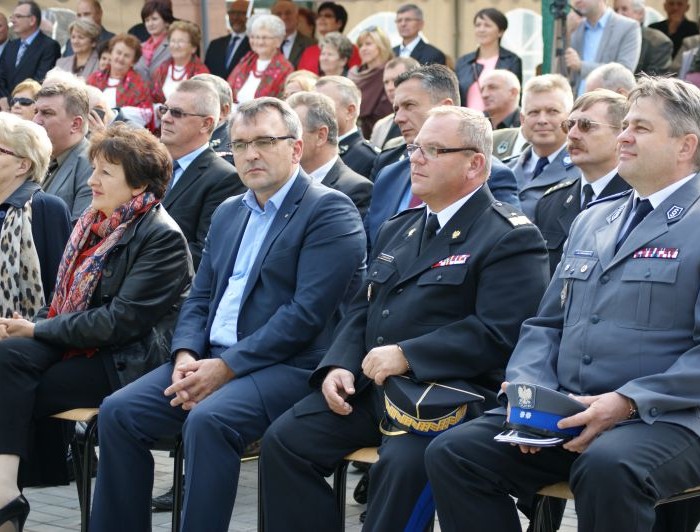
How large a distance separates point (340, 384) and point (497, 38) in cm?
594

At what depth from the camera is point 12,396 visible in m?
5.30

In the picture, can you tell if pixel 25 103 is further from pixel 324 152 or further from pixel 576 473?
pixel 576 473

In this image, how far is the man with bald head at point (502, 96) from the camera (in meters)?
8.58

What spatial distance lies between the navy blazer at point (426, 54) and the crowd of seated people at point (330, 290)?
3321 mm

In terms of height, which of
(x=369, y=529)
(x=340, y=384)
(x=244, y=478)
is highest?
(x=340, y=384)

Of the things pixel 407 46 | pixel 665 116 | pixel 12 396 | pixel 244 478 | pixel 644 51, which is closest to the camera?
pixel 665 116

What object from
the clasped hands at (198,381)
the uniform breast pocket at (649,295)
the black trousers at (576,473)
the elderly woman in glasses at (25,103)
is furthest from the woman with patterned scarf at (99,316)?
the elderly woman in glasses at (25,103)

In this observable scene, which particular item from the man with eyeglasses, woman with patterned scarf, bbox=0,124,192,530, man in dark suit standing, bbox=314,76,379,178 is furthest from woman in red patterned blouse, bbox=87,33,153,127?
the man with eyeglasses

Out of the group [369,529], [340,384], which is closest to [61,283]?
[340,384]

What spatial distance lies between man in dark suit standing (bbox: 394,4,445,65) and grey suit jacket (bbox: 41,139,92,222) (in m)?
4.12

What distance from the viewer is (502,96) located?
859 cm

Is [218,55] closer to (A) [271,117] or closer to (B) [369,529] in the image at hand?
(A) [271,117]

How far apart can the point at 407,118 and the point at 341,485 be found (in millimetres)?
2482

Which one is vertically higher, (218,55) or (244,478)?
(218,55)
